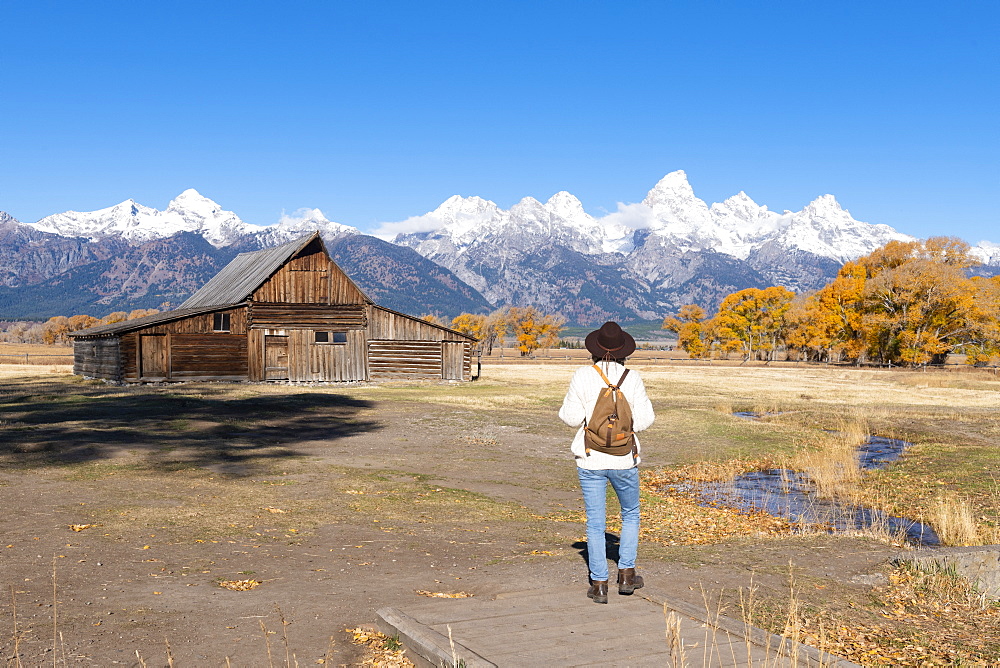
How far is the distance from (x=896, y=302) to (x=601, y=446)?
77497 millimetres

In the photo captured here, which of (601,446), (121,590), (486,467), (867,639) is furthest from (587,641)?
(486,467)

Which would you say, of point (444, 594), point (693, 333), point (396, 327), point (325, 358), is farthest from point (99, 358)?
point (693, 333)

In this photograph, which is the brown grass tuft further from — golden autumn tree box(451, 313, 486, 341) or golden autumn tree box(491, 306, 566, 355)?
golden autumn tree box(451, 313, 486, 341)

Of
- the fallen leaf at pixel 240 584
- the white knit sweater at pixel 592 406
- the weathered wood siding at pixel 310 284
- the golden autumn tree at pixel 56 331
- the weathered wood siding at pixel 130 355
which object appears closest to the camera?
the white knit sweater at pixel 592 406

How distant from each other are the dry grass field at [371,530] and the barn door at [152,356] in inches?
651

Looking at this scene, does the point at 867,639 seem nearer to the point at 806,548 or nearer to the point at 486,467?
the point at 806,548

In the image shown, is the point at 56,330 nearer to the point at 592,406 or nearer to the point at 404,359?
the point at 404,359

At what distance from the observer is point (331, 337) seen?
49.8 meters

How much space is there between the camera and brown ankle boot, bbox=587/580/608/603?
24.7 feet

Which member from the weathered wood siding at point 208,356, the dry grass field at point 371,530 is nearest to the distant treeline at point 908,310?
the dry grass field at point 371,530

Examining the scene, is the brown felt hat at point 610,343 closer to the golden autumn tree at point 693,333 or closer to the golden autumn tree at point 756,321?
the golden autumn tree at point 756,321

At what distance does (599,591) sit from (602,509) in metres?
0.77

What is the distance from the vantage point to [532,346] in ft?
413

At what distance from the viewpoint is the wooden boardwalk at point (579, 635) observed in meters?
6.03
